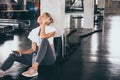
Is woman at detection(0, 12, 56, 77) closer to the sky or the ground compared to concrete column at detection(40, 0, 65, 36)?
closer to the ground

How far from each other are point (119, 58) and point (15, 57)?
99.7 inches

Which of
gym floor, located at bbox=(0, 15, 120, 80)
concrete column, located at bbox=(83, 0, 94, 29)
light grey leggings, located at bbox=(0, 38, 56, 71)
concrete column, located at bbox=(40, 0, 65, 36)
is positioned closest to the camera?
light grey leggings, located at bbox=(0, 38, 56, 71)

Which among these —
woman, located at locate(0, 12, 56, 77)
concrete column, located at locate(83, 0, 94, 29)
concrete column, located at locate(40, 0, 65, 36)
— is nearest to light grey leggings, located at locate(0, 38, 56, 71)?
woman, located at locate(0, 12, 56, 77)

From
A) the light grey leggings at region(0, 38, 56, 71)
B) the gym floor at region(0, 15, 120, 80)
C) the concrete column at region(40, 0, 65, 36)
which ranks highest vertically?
the concrete column at region(40, 0, 65, 36)

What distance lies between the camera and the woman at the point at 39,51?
4.44 meters

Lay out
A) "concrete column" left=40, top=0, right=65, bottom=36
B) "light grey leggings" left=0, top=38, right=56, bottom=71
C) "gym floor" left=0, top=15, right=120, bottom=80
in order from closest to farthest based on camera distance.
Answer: "light grey leggings" left=0, top=38, right=56, bottom=71 < "gym floor" left=0, top=15, right=120, bottom=80 < "concrete column" left=40, top=0, right=65, bottom=36

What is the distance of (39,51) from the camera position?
14.5 feet

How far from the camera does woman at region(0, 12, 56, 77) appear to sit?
4.44 metres

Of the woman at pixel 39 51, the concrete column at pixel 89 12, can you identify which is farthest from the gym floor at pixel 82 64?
the concrete column at pixel 89 12

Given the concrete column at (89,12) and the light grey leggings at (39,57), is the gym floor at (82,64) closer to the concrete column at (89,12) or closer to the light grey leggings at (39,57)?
the light grey leggings at (39,57)

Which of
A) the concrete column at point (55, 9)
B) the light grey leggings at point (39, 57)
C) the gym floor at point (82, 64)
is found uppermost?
the concrete column at point (55, 9)

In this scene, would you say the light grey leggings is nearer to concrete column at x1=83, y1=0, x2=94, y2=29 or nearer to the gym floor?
the gym floor

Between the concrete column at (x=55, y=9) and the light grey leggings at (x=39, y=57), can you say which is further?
the concrete column at (x=55, y=9)

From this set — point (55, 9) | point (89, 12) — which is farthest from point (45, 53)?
point (89, 12)
